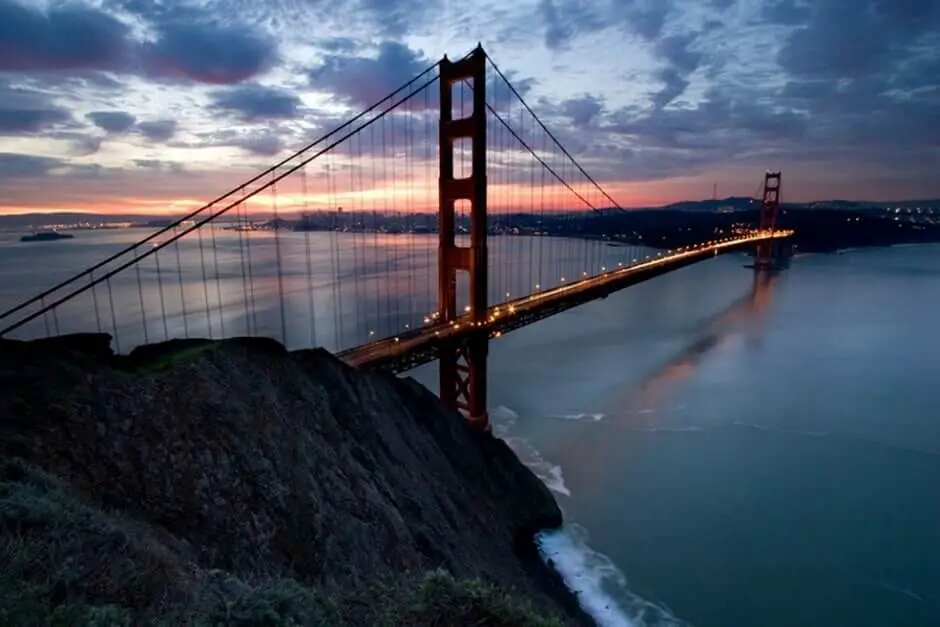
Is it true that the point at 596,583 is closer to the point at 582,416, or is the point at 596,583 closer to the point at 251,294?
the point at 582,416

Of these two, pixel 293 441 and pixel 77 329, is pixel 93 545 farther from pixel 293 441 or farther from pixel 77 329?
pixel 77 329

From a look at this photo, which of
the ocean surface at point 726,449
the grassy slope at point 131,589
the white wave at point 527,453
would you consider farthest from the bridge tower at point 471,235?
the grassy slope at point 131,589

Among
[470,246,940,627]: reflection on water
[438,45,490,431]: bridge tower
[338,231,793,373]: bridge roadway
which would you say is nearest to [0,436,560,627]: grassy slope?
[338,231,793,373]: bridge roadway

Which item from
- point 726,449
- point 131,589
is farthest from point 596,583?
point 131,589

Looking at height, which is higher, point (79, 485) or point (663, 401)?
point (79, 485)

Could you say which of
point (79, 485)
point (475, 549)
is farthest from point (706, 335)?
point (79, 485)

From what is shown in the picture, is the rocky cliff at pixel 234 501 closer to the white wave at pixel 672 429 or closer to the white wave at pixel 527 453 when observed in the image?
the white wave at pixel 527 453

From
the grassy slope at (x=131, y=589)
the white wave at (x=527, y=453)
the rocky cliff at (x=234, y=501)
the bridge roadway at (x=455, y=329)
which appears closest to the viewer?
the grassy slope at (x=131, y=589)
